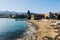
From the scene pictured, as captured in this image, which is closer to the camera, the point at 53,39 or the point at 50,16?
the point at 53,39

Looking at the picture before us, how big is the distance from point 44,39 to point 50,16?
92.3 m

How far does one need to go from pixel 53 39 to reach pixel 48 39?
74 centimetres

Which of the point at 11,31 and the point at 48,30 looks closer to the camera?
the point at 48,30

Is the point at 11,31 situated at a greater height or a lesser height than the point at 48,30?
lesser

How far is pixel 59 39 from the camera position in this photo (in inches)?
727

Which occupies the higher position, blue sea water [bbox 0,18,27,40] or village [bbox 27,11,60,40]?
village [bbox 27,11,60,40]

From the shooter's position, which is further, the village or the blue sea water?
the blue sea water

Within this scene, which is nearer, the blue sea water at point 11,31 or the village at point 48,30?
the village at point 48,30

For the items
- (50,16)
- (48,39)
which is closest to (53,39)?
(48,39)

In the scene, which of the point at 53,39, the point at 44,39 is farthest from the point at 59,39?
the point at 44,39

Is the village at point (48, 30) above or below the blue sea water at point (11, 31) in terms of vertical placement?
above

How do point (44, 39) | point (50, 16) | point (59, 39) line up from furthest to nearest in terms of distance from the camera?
point (50, 16)
point (44, 39)
point (59, 39)

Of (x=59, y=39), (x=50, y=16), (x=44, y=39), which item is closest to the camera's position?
(x=59, y=39)

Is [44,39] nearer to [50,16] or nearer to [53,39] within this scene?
[53,39]
